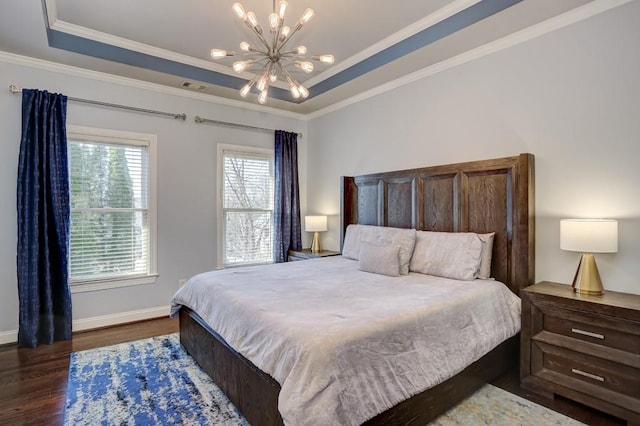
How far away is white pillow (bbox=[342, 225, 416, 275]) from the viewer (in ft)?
10.5

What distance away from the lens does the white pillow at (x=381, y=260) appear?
3010mm

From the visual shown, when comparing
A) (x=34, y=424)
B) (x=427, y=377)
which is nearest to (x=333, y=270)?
(x=427, y=377)

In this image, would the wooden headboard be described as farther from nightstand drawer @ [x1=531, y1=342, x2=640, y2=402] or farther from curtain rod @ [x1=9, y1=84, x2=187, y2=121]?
curtain rod @ [x1=9, y1=84, x2=187, y2=121]

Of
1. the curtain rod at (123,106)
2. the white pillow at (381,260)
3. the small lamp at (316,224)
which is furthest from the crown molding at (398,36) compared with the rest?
the white pillow at (381,260)

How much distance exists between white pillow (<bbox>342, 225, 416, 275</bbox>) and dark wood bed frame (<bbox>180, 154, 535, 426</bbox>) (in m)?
0.24

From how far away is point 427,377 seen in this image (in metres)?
1.88

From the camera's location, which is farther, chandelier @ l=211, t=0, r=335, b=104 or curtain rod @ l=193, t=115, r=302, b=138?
curtain rod @ l=193, t=115, r=302, b=138

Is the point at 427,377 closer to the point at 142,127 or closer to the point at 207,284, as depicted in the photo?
the point at 207,284

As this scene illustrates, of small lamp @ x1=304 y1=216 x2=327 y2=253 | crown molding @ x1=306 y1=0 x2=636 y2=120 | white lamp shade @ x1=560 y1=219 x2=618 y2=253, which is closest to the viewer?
white lamp shade @ x1=560 y1=219 x2=618 y2=253

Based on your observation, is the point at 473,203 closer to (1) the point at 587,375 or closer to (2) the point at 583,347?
(2) the point at 583,347

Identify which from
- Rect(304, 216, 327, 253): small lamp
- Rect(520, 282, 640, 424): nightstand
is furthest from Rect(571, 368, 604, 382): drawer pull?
Rect(304, 216, 327, 253): small lamp

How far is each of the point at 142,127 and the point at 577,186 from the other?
4308 mm

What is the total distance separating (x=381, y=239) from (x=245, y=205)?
2.10 metres

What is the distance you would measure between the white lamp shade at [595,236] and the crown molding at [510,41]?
155cm
